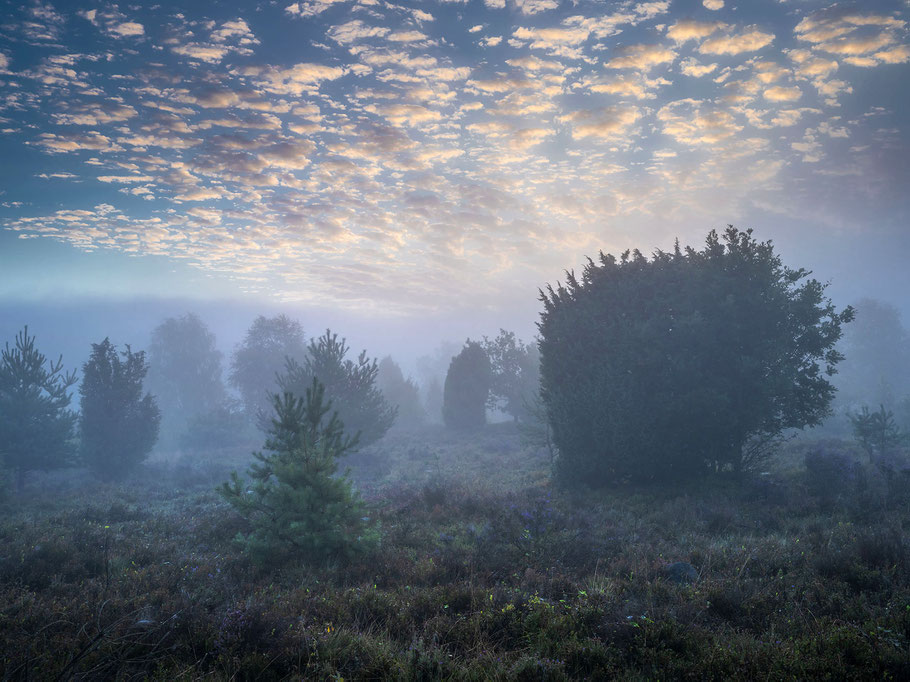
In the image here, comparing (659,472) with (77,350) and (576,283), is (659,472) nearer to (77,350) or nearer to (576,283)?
(576,283)

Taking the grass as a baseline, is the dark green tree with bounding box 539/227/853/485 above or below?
above

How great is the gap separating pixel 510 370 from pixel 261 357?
29683 mm

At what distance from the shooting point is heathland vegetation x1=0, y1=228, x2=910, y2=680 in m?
4.63

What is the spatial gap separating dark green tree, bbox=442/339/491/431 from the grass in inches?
1069

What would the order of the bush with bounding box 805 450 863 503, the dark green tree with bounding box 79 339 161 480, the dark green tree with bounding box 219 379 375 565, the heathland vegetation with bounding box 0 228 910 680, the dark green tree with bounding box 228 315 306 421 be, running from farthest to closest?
the dark green tree with bounding box 228 315 306 421, the dark green tree with bounding box 79 339 161 480, the bush with bounding box 805 450 863 503, the dark green tree with bounding box 219 379 375 565, the heathland vegetation with bounding box 0 228 910 680

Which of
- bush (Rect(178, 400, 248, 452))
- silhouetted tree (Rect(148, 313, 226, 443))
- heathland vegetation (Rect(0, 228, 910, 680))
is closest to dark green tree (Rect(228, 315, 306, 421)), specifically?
bush (Rect(178, 400, 248, 452))

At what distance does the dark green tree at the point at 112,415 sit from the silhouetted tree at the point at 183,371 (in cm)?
2914

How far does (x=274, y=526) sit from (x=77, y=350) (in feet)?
458

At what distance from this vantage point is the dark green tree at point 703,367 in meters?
14.5

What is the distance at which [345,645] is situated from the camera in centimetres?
493

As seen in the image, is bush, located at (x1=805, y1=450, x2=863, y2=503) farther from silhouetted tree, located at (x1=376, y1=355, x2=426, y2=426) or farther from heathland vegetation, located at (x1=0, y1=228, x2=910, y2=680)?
silhouetted tree, located at (x1=376, y1=355, x2=426, y2=426)

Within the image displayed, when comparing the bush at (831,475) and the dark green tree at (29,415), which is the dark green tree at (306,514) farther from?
the dark green tree at (29,415)

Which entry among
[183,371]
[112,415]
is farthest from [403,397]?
[183,371]

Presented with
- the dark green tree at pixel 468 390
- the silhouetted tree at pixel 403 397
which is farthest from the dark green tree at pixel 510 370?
the silhouetted tree at pixel 403 397
